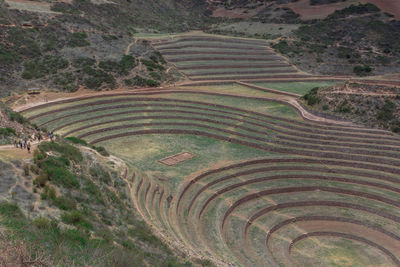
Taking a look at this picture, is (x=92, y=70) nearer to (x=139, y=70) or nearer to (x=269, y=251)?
(x=139, y=70)

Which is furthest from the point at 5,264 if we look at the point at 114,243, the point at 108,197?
the point at 108,197

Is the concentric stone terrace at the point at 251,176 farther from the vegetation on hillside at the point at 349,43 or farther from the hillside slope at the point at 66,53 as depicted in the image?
the vegetation on hillside at the point at 349,43

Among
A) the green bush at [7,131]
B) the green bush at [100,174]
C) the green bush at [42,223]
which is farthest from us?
the green bush at [7,131]

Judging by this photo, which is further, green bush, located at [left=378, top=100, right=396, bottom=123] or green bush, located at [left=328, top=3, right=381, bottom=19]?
green bush, located at [left=328, top=3, right=381, bottom=19]

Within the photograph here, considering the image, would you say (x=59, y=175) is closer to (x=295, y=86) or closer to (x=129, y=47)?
(x=295, y=86)

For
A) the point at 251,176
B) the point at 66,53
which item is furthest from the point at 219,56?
the point at 251,176

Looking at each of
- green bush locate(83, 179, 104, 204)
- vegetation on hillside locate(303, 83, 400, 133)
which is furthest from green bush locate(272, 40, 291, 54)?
green bush locate(83, 179, 104, 204)

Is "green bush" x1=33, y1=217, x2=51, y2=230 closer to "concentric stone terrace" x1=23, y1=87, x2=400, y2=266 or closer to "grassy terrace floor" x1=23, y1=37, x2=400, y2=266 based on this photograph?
"concentric stone terrace" x1=23, y1=87, x2=400, y2=266

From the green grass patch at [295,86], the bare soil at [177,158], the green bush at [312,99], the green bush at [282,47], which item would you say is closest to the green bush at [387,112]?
the green bush at [312,99]
